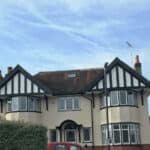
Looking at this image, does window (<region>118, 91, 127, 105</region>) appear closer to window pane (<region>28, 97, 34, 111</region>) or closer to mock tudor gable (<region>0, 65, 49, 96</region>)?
mock tudor gable (<region>0, 65, 49, 96</region>)

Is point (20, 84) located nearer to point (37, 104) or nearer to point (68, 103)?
point (37, 104)

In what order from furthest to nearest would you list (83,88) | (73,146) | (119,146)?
(83,88)
(119,146)
(73,146)

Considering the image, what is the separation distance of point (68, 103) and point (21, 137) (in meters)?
27.0

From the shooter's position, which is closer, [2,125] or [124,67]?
[2,125]

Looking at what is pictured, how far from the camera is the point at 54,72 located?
47.2m

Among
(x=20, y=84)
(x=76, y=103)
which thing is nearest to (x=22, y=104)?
(x=20, y=84)

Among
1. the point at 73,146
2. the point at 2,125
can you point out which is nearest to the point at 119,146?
the point at 73,146

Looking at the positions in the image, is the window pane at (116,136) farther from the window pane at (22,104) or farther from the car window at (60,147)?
the car window at (60,147)

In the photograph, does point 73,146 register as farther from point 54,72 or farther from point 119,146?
point 54,72

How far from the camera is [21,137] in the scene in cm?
1563

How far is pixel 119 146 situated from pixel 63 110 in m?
7.03

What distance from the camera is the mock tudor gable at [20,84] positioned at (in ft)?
136

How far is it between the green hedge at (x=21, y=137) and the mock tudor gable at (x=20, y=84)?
82.8 feet

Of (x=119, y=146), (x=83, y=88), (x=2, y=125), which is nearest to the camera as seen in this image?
(x=2, y=125)
